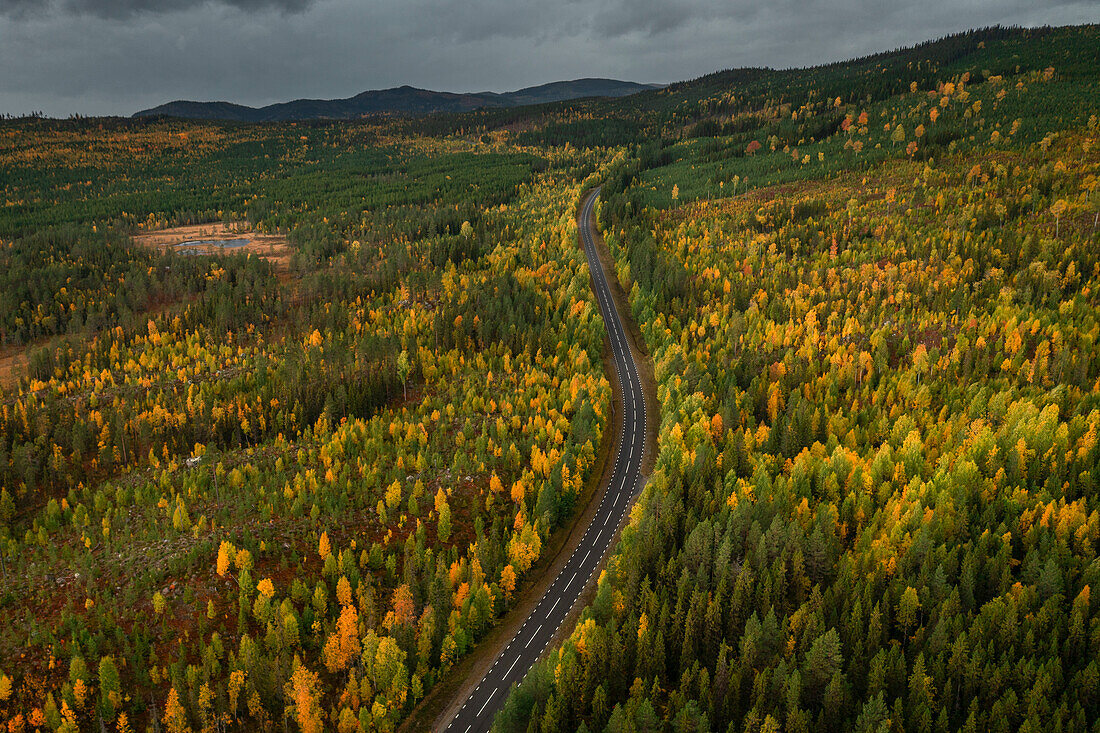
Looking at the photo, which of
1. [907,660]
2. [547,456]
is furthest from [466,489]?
[907,660]

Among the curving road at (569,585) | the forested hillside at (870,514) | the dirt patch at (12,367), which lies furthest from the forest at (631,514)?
the dirt patch at (12,367)

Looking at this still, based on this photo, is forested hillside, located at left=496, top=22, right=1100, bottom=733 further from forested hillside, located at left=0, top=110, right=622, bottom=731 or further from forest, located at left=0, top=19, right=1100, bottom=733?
forested hillside, located at left=0, top=110, right=622, bottom=731

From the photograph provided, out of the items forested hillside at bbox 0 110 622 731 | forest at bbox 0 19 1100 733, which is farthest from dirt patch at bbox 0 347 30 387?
forest at bbox 0 19 1100 733

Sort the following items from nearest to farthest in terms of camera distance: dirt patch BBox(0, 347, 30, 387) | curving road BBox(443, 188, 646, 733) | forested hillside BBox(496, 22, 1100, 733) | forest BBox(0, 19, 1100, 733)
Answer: forested hillside BBox(496, 22, 1100, 733), forest BBox(0, 19, 1100, 733), curving road BBox(443, 188, 646, 733), dirt patch BBox(0, 347, 30, 387)

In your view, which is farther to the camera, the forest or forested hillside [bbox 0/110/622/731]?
forested hillside [bbox 0/110/622/731]

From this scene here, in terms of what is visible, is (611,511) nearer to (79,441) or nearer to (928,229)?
(79,441)

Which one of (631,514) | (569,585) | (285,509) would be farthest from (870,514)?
(285,509)

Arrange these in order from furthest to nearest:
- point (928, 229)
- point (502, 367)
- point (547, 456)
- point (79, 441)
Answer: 1. point (928, 229)
2. point (502, 367)
3. point (79, 441)
4. point (547, 456)

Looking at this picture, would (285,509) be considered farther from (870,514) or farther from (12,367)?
(12,367)
